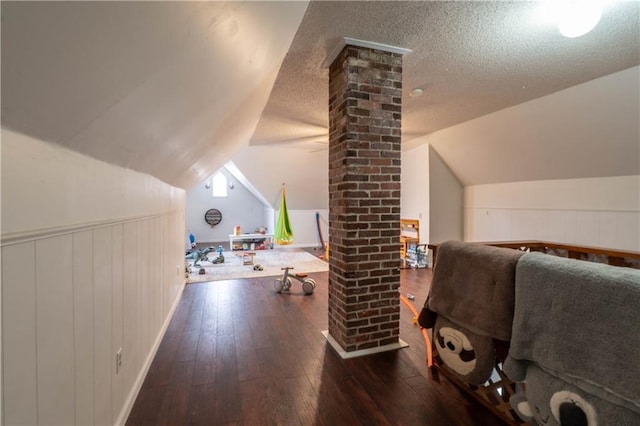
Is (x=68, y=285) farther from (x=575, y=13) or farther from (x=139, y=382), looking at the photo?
(x=575, y=13)

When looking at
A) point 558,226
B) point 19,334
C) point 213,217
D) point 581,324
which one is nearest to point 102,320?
point 19,334

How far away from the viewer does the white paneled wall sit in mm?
751

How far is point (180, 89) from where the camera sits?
1180mm

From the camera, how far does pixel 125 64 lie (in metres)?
0.81

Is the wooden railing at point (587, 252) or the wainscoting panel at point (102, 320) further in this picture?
the wooden railing at point (587, 252)

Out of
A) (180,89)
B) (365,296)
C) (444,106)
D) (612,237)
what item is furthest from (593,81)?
(180,89)

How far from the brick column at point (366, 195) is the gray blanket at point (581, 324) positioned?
1.03 metres

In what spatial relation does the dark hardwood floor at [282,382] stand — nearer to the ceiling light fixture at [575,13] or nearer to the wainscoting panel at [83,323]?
the wainscoting panel at [83,323]

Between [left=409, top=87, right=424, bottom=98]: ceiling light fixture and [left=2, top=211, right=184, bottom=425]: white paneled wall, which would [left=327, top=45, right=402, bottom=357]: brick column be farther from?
[left=2, top=211, right=184, bottom=425]: white paneled wall

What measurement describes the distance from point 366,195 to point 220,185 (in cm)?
806

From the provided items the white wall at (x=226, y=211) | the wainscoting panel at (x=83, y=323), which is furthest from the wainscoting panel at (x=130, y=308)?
the white wall at (x=226, y=211)

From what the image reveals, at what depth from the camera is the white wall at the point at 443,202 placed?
5.28 m

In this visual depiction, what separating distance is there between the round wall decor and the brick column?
769 cm

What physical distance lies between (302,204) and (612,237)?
235 inches
